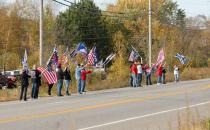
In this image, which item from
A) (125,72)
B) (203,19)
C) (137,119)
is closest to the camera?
(137,119)

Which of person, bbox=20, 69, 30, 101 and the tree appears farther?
the tree

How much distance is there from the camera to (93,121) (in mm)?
16109

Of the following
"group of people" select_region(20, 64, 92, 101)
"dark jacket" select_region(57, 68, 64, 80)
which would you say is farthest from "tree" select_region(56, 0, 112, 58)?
"dark jacket" select_region(57, 68, 64, 80)

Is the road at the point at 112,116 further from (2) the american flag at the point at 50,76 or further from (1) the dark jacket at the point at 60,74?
(2) the american flag at the point at 50,76

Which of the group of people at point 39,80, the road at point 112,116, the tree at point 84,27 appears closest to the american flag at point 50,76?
the group of people at point 39,80

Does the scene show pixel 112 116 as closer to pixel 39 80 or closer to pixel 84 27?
pixel 39 80

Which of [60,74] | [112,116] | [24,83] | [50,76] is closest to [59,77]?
[60,74]

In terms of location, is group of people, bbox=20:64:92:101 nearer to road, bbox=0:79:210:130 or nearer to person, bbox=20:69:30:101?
person, bbox=20:69:30:101

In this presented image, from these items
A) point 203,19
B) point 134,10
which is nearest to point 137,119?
point 134,10

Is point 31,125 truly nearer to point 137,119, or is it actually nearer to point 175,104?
point 137,119

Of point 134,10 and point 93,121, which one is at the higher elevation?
point 134,10

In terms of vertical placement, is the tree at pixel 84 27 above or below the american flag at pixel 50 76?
above

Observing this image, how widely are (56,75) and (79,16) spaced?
43.2 meters

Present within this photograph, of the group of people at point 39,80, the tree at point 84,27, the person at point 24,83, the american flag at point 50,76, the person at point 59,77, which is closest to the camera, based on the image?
the person at point 24,83
